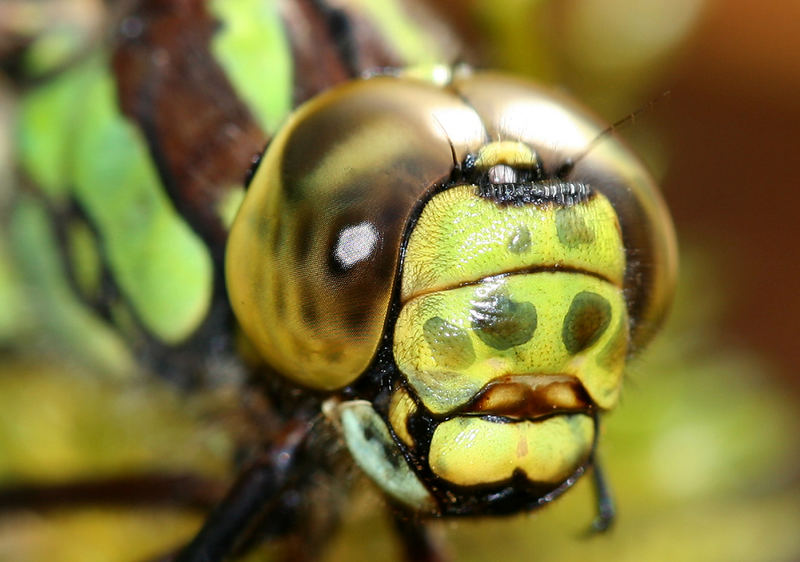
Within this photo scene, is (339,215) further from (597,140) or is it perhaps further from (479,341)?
(597,140)

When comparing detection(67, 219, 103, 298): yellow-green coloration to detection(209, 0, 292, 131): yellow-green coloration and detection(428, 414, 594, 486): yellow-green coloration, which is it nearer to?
detection(209, 0, 292, 131): yellow-green coloration

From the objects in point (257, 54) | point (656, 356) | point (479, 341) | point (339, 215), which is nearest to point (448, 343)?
point (479, 341)

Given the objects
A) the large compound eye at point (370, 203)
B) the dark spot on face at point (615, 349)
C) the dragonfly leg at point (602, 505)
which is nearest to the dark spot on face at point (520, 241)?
the large compound eye at point (370, 203)

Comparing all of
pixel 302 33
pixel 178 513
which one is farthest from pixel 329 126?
pixel 178 513

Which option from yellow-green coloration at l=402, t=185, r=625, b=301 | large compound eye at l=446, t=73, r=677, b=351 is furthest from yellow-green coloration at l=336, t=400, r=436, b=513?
large compound eye at l=446, t=73, r=677, b=351

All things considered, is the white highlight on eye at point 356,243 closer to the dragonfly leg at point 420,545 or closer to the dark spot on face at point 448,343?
the dark spot on face at point 448,343

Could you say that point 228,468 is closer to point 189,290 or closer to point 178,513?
point 178,513
